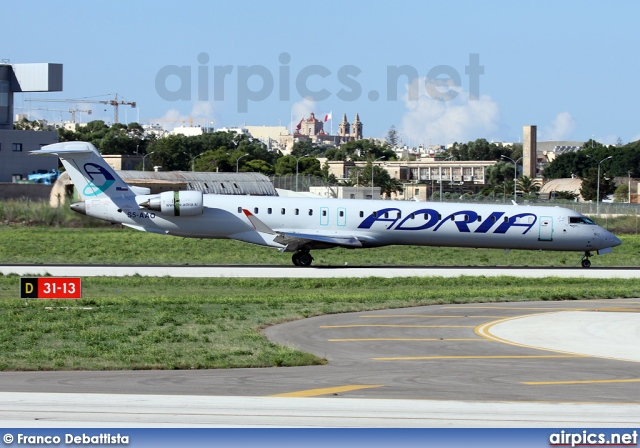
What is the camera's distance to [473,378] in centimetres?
1608

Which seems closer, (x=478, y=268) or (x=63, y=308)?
(x=63, y=308)

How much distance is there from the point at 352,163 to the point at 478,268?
15156cm

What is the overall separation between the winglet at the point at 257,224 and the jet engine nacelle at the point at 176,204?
2.01m

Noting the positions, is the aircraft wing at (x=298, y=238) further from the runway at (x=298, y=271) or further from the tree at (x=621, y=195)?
the tree at (x=621, y=195)

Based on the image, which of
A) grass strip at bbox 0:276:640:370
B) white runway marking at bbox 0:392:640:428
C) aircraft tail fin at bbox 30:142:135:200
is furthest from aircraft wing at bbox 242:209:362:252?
white runway marking at bbox 0:392:640:428

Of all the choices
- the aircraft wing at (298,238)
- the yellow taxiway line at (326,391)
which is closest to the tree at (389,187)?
the aircraft wing at (298,238)

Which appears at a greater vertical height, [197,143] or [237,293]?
[197,143]

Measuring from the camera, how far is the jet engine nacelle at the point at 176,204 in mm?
40062

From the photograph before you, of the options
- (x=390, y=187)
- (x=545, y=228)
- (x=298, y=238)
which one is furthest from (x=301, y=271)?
(x=390, y=187)

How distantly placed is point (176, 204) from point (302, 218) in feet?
17.5

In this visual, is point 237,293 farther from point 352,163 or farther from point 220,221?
point 352,163

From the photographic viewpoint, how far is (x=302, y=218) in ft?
134

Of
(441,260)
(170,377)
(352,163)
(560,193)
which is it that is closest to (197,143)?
(352,163)

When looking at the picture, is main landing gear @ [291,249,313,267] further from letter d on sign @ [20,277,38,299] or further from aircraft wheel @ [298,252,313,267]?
letter d on sign @ [20,277,38,299]
